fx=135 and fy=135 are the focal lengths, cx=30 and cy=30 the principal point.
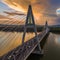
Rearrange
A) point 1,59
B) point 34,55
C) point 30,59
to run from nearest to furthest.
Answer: point 1,59, point 30,59, point 34,55

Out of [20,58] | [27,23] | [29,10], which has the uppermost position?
[29,10]

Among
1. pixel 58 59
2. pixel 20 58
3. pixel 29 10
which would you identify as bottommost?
pixel 58 59

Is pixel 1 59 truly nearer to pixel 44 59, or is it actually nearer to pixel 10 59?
pixel 10 59

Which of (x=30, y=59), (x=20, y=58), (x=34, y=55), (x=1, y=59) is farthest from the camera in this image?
(x=34, y=55)

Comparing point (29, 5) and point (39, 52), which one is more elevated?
point (29, 5)

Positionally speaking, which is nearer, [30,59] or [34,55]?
[30,59]

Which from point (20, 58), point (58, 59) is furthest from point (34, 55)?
point (20, 58)

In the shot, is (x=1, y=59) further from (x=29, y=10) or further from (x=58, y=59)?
(x=58, y=59)

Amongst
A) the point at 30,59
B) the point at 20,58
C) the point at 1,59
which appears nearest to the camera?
the point at 1,59

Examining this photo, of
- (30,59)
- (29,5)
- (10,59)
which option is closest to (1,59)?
(10,59)
